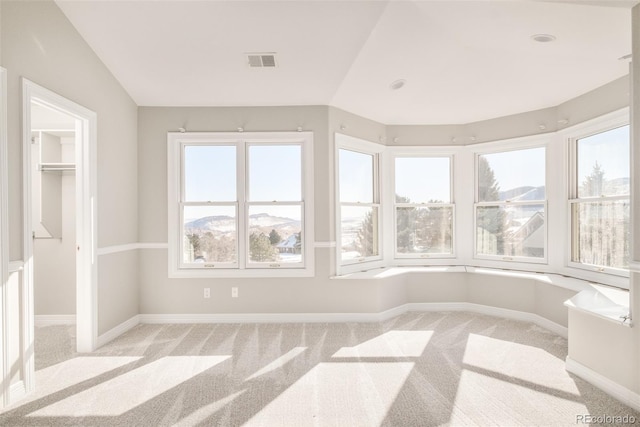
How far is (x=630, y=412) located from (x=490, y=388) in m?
0.81

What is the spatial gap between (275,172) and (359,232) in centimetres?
134

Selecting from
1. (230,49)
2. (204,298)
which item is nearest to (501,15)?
(230,49)

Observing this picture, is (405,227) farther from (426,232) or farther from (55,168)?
(55,168)

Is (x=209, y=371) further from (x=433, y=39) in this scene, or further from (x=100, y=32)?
(x=433, y=39)

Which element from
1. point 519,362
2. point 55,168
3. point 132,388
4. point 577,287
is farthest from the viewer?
point 55,168

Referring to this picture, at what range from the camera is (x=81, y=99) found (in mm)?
3100

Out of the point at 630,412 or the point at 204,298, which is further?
the point at 204,298

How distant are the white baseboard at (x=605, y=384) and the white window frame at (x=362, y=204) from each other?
89.6 inches

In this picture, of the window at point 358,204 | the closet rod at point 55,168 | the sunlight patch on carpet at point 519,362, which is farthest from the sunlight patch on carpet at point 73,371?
the sunlight patch on carpet at point 519,362

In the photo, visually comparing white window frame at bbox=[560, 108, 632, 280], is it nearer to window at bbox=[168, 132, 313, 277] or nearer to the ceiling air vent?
window at bbox=[168, 132, 313, 277]

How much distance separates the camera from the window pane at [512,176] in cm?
420

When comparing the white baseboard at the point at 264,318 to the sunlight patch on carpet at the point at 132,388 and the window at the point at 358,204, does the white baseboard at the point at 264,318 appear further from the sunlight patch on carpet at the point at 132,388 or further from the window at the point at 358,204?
the sunlight patch on carpet at the point at 132,388

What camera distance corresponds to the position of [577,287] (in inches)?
134

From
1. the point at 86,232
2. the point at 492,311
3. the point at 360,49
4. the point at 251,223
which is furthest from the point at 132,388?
A: the point at 492,311
